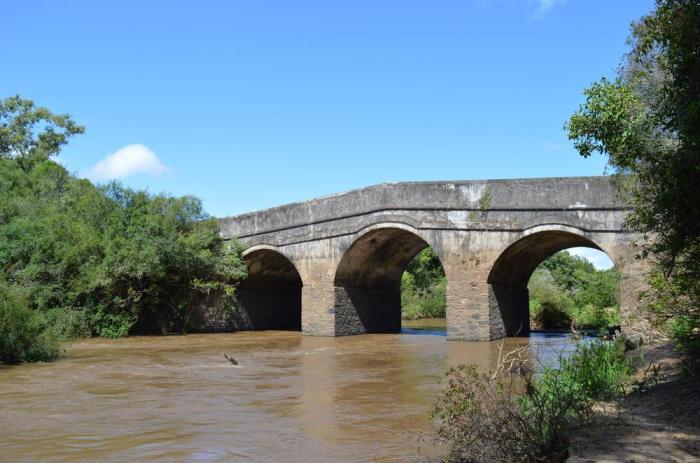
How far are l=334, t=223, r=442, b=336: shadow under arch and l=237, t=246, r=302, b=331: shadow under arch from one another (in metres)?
3.28

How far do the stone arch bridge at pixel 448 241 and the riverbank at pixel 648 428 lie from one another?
731 cm

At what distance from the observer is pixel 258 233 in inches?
798

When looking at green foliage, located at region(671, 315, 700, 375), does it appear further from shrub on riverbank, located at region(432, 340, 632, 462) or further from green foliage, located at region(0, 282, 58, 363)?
green foliage, located at region(0, 282, 58, 363)

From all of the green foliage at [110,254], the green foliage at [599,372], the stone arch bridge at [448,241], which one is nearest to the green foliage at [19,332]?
the green foliage at [110,254]

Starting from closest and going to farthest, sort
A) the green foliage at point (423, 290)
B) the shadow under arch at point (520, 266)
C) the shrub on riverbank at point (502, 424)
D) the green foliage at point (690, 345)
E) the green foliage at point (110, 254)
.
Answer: the shrub on riverbank at point (502, 424) → the green foliage at point (690, 345) → the shadow under arch at point (520, 266) → the green foliage at point (110, 254) → the green foliage at point (423, 290)

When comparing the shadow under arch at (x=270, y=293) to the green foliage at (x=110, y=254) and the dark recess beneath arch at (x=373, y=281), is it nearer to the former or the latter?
the green foliage at (x=110, y=254)

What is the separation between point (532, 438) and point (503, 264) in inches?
453

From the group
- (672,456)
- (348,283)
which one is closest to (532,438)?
(672,456)

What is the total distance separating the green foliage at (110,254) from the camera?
56.4 ft

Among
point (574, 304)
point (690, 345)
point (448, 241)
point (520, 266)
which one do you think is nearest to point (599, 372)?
point (690, 345)

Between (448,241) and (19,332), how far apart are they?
9.49 m

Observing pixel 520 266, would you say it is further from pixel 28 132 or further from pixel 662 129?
pixel 28 132

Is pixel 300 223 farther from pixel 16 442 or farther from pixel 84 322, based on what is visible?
pixel 16 442

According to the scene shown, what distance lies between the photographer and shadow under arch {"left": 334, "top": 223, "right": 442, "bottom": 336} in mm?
17609
